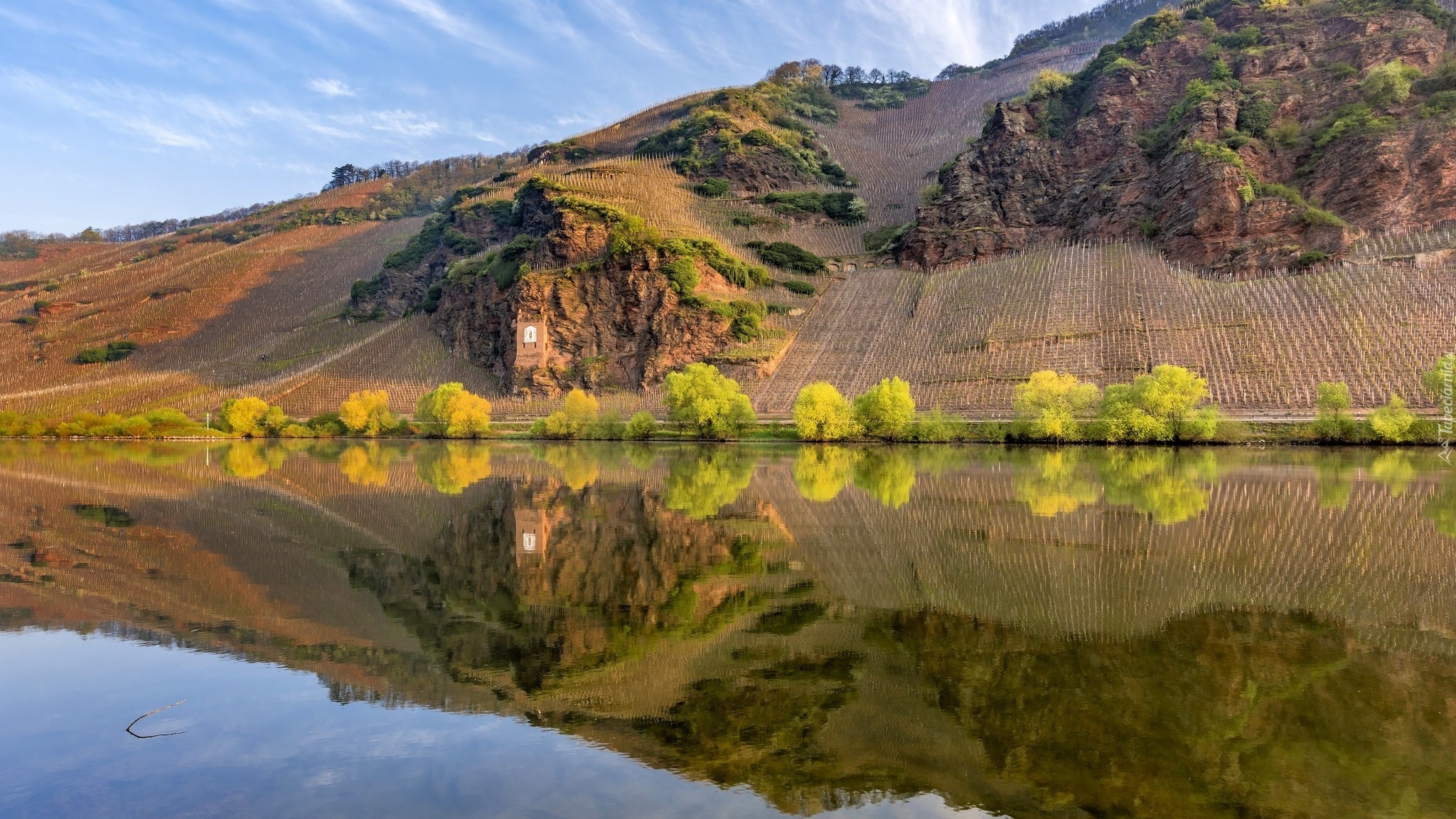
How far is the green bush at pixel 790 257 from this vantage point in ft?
341

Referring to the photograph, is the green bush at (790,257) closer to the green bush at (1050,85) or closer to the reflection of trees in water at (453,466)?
the green bush at (1050,85)

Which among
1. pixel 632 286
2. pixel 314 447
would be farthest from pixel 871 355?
pixel 314 447

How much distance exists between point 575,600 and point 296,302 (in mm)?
134005

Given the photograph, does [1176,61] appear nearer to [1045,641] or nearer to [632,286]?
[632,286]

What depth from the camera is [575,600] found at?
12.9 metres

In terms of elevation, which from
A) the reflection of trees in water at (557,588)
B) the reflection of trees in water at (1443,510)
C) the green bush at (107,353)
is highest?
the green bush at (107,353)

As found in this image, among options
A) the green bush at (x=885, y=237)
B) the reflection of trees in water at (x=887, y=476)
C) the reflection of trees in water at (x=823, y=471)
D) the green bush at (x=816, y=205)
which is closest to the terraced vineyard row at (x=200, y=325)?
the green bush at (x=816, y=205)

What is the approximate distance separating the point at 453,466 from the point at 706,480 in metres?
16.1

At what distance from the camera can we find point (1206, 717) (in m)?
8.02

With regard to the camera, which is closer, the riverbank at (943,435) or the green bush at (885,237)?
the riverbank at (943,435)

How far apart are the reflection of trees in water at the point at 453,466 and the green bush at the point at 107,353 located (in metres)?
78.6

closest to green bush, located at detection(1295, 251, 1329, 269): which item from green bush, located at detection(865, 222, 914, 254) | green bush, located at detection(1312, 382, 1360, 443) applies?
green bush, located at detection(1312, 382, 1360, 443)

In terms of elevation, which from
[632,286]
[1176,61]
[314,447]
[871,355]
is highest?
[1176,61]

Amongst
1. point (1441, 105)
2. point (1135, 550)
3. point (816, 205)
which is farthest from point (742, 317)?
point (1135, 550)
